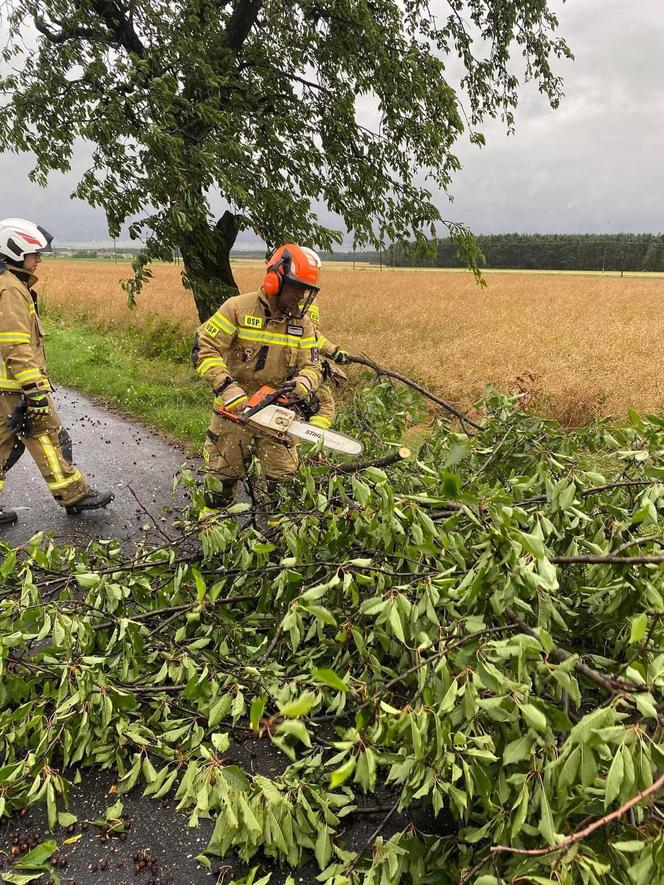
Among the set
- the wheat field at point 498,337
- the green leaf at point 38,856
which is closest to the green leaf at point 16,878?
the green leaf at point 38,856

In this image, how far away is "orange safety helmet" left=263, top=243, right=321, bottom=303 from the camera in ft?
10.5

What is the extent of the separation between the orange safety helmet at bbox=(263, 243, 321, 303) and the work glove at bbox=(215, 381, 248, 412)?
2.09ft

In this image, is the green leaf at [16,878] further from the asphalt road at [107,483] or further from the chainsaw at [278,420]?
the chainsaw at [278,420]

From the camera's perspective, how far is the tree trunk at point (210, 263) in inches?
249

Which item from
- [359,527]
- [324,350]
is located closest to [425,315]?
[324,350]

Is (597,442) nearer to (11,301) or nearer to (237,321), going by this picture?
(237,321)

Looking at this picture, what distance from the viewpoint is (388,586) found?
1.71 m

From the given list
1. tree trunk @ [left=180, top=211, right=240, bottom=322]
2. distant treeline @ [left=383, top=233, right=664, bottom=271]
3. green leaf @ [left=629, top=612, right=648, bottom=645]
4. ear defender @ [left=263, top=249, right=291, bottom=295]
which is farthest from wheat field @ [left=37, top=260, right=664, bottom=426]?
distant treeline @ [left=383, top=233, right=664, bottom=271]

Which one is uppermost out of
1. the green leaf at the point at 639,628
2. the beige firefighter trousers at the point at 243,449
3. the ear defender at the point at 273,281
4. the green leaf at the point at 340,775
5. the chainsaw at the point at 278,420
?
the ear defender at the point at 273,281

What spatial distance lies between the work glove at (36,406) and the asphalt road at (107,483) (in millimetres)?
836

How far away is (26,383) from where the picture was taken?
3848mm

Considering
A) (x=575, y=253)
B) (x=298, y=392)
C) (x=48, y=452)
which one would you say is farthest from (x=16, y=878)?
(x=575, y=253)

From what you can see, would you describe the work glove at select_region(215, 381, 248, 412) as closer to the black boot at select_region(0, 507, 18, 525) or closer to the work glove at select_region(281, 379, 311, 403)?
the work glove at select_region(281, 379, 311, 403)

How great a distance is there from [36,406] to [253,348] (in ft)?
5.55
